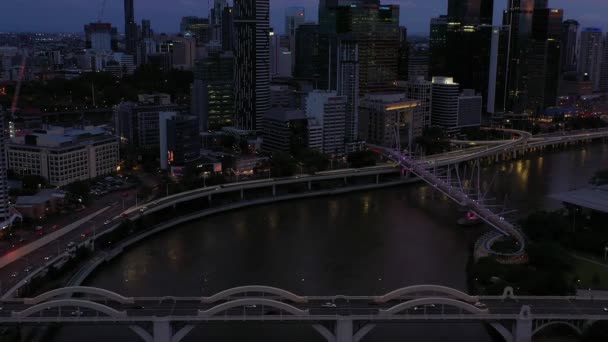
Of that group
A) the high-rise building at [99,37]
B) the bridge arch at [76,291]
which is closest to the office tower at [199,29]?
the high-rise building at [99,37]

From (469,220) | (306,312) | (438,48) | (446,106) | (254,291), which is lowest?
(469,220)

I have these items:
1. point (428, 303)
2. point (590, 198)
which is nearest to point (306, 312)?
point (428, 303)

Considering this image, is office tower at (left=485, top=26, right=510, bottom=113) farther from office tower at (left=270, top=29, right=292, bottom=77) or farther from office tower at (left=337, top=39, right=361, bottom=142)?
office tower at (left=270, top=29, right=292, bottom=77)

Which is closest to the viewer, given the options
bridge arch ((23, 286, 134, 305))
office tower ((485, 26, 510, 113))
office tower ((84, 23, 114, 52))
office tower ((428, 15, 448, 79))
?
bridge arch ((23, 286, 134, 305))

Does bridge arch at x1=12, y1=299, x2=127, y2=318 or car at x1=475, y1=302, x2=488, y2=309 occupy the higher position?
bridge arch at x1=12, y1=299, x2=127, y2=318

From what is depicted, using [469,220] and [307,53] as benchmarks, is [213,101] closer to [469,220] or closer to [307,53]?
[469,220]

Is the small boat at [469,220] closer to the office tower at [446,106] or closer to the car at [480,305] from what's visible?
the car at [480,305]

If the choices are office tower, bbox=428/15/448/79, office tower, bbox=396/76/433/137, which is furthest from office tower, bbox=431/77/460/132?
Result: office tower, bbox=428/15/448/79
